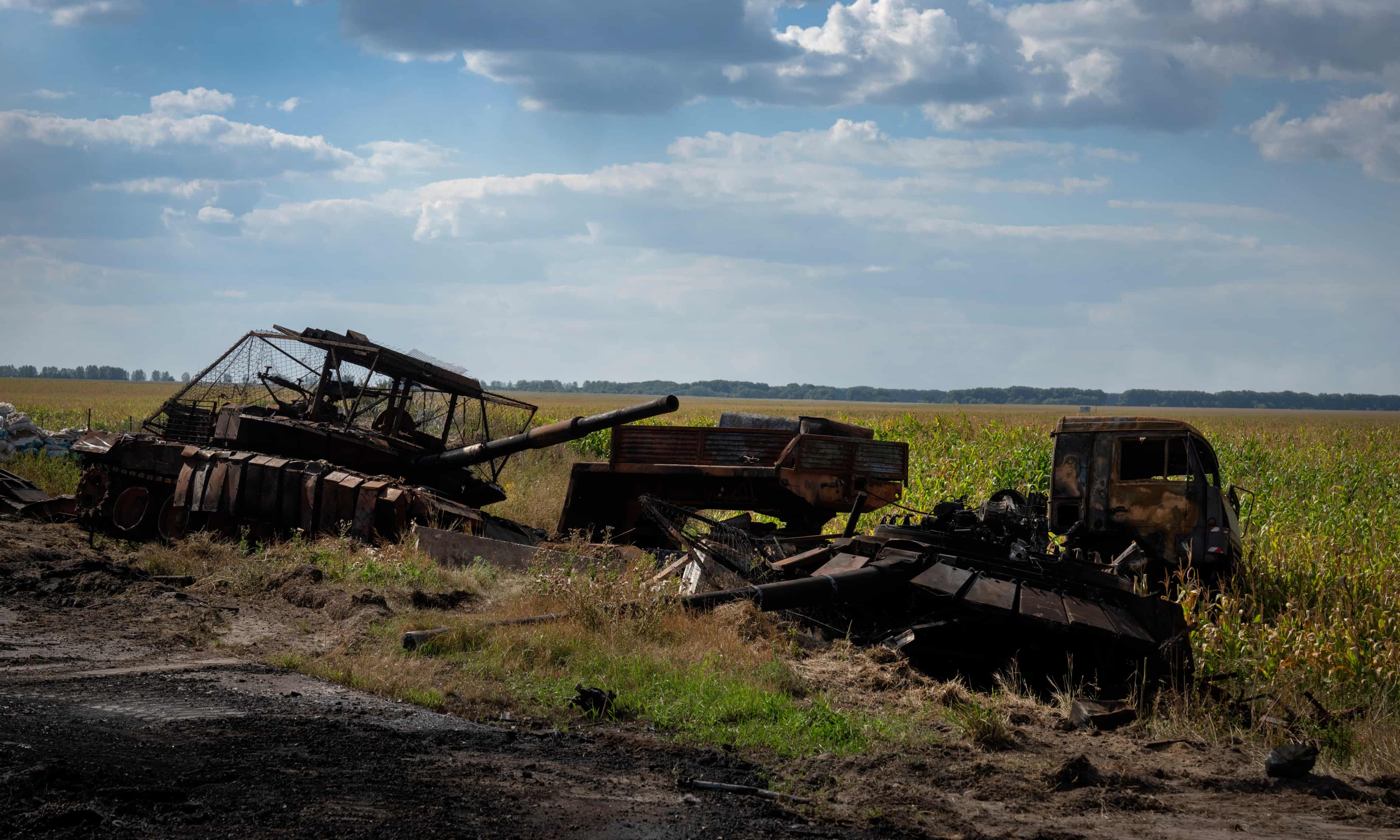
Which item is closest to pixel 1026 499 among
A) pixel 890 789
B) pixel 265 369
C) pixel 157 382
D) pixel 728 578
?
pixel 728 578

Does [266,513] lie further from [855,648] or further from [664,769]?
[664,769]

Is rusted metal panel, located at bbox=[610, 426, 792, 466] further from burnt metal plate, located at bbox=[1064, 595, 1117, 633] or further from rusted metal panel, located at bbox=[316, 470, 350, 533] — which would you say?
burnt metal plate, located at bbox=[1064, 595, 1117, 633]

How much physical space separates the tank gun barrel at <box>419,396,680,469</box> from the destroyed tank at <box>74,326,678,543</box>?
0.08ft


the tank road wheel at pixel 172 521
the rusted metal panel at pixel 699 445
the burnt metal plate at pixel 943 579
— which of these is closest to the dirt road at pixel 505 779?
the burnt metal plate at pixel 943 579

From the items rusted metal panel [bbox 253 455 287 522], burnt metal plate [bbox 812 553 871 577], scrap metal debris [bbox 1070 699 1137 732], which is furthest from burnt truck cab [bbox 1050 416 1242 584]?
rusted metal panel [bbox 253 455 287 522]

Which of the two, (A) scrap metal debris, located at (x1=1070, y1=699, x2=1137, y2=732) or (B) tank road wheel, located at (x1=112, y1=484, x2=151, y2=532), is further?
(B) tank road wheel, located at (x1=112, y1=484, x2=151, y2=532)

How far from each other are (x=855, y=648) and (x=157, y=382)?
177 metres

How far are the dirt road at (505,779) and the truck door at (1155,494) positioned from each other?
12.8 ft

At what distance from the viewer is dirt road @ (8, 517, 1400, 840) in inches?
193

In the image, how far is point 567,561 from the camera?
10953 mm

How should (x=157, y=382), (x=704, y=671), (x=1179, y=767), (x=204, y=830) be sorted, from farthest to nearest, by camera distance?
(x=157, y=382) → (x=704, y=671) → (x=1179, y=767) → (x=204, y=830)

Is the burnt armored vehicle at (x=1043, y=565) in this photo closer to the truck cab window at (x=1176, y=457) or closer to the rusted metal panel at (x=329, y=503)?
the truck cab window at (x=1176, y=457)

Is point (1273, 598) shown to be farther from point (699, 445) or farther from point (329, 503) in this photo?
point (329, 503)

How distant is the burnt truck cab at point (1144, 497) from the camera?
419 inches
